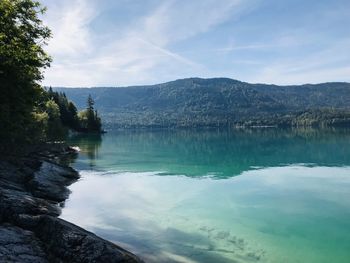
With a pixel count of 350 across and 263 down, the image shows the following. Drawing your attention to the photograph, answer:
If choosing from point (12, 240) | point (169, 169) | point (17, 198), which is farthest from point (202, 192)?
point (12, 240)

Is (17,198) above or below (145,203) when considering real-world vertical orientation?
above

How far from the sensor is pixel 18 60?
1318 inches

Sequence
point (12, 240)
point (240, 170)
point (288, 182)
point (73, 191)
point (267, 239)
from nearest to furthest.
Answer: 1. point (12, 240)
2. point (267, 239)
3. point (73, 191)
4. point (288, 182)
5. point (240, 170)

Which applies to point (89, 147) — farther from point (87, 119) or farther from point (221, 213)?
point (221, 213)

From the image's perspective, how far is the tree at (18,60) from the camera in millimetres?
33688

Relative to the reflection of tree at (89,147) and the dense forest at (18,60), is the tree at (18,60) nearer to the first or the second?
the dense forest at (18,60)

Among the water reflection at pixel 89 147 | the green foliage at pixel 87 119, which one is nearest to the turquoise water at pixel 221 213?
the water reflection at pixel 89 147

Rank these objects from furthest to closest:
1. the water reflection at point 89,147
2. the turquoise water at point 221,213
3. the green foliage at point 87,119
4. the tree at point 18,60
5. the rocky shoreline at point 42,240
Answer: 1. the green foliage at point 87,119
2. the water reflection at point 89,147
3. the tree at point 18,60
4. the turquoise water at point 221,213
5. the rocky shoreline at point 42,240

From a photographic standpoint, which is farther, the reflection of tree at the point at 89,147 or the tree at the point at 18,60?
the reflection of tree at the point at 89,147

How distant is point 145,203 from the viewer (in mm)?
42562

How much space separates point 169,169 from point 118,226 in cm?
3991

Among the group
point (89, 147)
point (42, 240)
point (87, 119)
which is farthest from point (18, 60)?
point (87, 119)

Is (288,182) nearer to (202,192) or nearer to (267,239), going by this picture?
(202,192)

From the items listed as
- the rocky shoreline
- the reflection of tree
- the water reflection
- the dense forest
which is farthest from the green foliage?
the rocky shoreline
